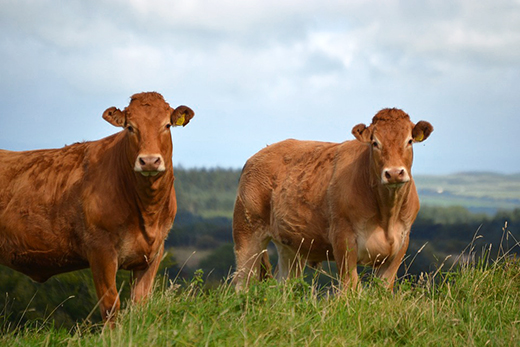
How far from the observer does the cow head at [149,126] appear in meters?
7.28

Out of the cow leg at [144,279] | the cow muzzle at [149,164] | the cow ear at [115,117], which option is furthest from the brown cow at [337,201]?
the cow ear at [115,117]

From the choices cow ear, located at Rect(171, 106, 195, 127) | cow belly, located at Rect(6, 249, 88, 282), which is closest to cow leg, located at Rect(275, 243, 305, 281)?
cow ear, located at Rect(171, 106, 195, 127)

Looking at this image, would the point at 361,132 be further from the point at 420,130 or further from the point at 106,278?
the point at 106,278

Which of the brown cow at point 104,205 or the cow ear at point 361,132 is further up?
the cow ear at point 361,132

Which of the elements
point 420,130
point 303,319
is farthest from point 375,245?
point 303,319

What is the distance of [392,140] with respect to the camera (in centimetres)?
816

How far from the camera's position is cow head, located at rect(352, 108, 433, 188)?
7910 mm

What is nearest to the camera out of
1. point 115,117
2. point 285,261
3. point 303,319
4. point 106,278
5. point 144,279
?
point 303,319

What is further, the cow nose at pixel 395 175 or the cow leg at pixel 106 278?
the cow nose at pixel 395 175

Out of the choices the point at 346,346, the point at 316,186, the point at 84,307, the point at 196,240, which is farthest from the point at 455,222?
the point at 346,346

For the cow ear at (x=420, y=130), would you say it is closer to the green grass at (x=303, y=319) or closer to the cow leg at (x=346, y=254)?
the cow leg at (x=346, y=254)

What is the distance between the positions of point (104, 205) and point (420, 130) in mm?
4156

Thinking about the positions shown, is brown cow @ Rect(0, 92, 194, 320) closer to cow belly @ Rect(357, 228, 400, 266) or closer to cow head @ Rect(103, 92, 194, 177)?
cow head @ Rect(103, 92, 194, 177)

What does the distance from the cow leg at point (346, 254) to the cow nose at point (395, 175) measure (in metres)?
1.00
